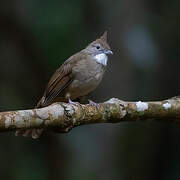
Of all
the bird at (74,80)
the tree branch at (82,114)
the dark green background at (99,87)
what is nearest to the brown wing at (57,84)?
the bird at (74,80)

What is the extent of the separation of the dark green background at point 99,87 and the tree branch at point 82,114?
279cm

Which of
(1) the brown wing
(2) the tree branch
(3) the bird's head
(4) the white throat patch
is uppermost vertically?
(3) the bird's head

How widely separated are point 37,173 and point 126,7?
2.75 m

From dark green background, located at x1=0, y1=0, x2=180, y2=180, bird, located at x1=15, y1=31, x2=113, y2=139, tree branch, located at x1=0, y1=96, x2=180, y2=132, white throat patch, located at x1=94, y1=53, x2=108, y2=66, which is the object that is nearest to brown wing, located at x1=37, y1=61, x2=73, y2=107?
bird, located at x1=15, y1=31, x2=113, y2=139

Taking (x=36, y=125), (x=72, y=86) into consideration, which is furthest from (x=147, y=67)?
(x=36, y=125)

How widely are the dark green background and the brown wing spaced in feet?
7.11

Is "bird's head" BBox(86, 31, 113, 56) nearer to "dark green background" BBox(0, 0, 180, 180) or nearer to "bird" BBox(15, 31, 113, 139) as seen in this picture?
"bird" BBox(15, 31, 113, 139)

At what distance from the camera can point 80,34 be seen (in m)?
8.45

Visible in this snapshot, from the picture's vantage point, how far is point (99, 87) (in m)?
7.69

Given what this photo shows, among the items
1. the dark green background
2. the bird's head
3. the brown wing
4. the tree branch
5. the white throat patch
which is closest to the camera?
the tree branch

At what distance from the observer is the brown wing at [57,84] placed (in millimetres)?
5367

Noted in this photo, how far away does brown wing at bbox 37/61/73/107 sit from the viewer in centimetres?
537

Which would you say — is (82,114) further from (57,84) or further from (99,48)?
(99,48)

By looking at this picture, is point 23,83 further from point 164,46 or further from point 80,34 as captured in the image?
point 164,46
